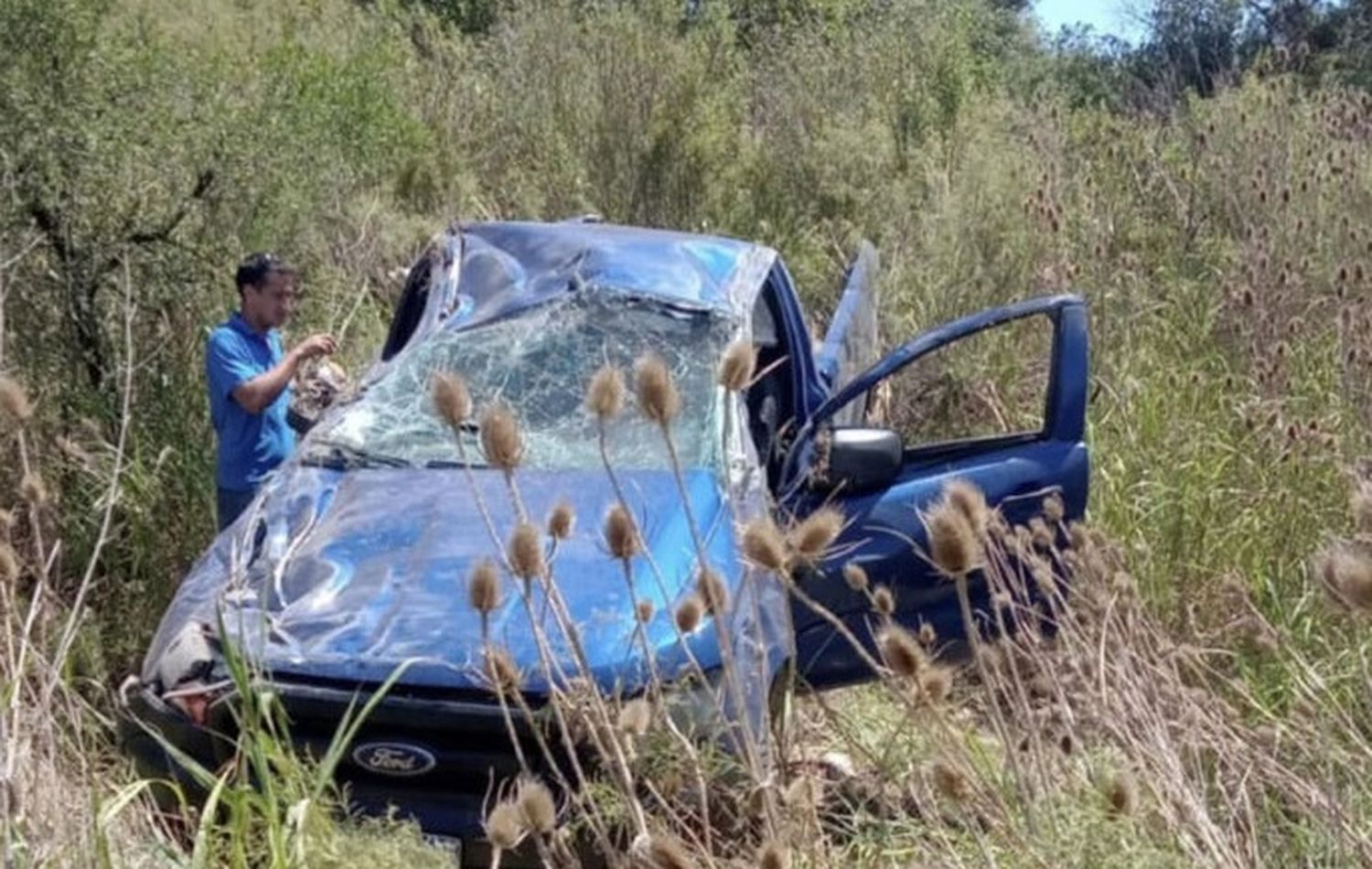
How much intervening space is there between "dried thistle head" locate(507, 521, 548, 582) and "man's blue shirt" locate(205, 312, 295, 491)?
11.8 feet

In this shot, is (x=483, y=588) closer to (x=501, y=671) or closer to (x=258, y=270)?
(x=501, y=671)

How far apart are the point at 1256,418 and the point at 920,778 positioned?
3691 mm

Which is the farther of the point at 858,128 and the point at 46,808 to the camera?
the point at 858,128

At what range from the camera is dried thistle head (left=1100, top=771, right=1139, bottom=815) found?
258 centimetres

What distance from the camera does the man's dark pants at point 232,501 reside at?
20.6 feet

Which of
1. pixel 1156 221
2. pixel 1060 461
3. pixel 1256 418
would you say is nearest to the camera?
pixel 1060 461

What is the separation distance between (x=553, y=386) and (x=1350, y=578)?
3513mm

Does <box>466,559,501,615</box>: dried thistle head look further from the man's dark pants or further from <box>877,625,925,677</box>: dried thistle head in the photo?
the man's dark pants

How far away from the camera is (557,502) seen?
4008 millimetres

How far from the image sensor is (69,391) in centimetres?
765

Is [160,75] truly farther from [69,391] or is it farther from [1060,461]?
[1060,461]

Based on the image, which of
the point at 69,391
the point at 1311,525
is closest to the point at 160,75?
the point at 69,391

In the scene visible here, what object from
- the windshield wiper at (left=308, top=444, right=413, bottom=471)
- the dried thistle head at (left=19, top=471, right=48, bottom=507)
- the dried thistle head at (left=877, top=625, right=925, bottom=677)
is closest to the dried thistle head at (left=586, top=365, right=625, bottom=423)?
the dried thistle head at (left=877, top=625, right=925, bottom=677)

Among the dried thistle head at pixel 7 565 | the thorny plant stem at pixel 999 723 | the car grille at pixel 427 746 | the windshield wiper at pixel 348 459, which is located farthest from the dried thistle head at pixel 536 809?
the windshield wiper at pixel 348 459
